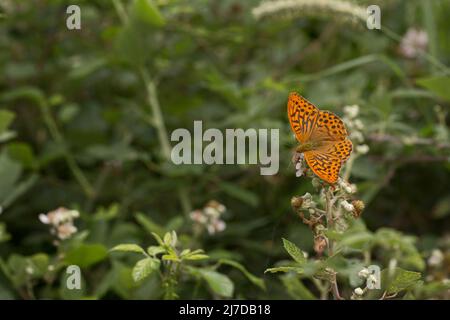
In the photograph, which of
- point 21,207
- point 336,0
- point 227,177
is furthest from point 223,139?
point 21,207

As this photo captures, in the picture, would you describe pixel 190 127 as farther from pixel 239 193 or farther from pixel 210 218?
pixel 210 218

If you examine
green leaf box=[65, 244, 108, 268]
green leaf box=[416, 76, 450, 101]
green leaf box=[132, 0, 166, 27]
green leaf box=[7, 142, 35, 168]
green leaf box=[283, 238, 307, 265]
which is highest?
green leaf box=[132, 0, 166, 27]

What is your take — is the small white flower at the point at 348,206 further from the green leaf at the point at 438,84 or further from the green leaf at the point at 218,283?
the green leaf at the point at 438,84

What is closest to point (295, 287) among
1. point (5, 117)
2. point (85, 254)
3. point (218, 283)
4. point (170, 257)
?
point (218, 283)

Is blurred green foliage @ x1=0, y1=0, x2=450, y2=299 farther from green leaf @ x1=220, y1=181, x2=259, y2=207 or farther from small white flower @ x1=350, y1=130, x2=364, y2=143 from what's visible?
small white flower @ x1=350, y1=130, x2=364, y2=143

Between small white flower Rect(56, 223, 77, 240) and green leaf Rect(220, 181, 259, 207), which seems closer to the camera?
small white flower Rect(56, 223, 77, 240)

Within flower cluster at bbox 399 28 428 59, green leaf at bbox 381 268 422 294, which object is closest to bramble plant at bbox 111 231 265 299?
green leaf at bbox 381 268 422 294

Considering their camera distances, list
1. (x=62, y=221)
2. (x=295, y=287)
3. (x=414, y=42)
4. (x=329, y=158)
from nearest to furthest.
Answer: (x=329, y=158) < (x=295, y=287) < (x=62, y=221) < (x=414, y=42)
